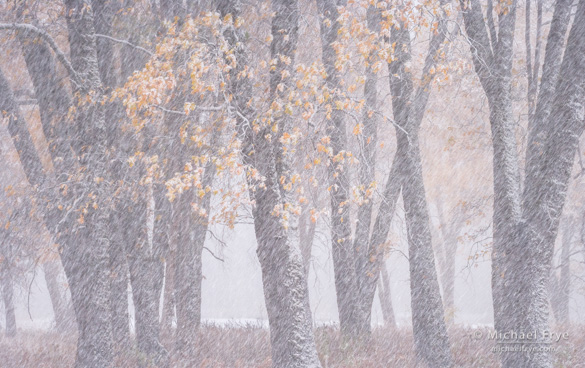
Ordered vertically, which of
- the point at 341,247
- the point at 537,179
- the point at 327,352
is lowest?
the point at 327,352

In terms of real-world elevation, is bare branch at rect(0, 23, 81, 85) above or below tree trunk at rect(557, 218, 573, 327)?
above

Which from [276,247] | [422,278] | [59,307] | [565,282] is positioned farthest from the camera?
[565,282]

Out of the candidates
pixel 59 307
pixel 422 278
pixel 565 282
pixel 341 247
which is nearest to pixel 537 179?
pixel 422 278

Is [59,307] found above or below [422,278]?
below

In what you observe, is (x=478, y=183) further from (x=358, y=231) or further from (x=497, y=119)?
(x=497, y=119)

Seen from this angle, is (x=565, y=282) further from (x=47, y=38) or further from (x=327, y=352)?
(x=47, y=38)

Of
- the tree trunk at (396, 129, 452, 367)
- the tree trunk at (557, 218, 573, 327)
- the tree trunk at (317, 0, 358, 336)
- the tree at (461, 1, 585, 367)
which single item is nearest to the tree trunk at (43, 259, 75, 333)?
the tree trunk at (317, 0, 358, 336)

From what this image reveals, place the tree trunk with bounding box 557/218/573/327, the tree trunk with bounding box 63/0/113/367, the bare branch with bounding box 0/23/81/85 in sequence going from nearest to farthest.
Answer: the bare branch with bounding box 0/23/81/85 → the tree trunk with bounding box 63/0/113/367 → the tree trunk with bounding box 557/218/573/327

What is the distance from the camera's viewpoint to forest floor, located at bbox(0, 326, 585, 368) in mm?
10266

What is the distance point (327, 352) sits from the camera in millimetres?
10383

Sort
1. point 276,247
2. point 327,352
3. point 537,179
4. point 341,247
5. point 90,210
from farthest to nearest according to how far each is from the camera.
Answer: point 341,247
point 327,352
point 90,210
point 276,247
point 537,179

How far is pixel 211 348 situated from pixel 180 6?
7.42m

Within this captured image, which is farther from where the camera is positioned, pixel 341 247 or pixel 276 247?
pixel 341 247

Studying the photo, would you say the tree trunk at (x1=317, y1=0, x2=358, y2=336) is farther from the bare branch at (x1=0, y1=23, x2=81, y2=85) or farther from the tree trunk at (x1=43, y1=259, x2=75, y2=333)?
the tree trunk at (x1=43, y1=259, x2=75, y2=333)
